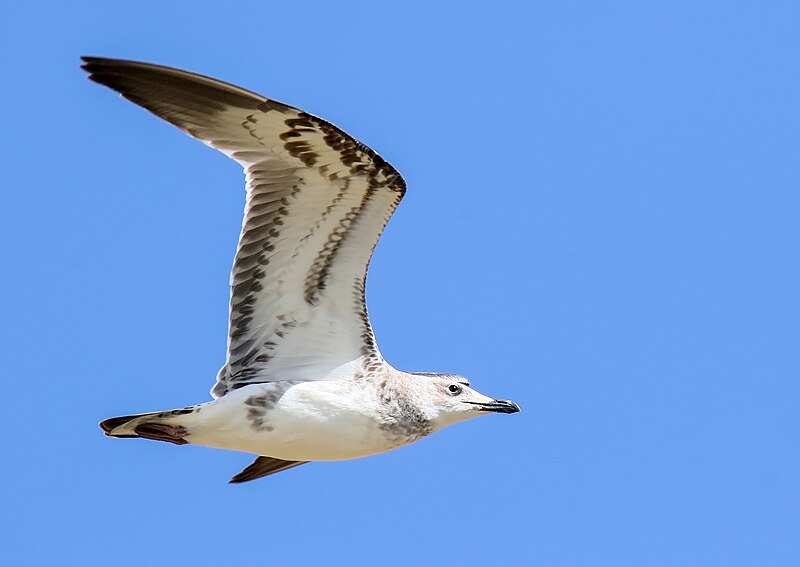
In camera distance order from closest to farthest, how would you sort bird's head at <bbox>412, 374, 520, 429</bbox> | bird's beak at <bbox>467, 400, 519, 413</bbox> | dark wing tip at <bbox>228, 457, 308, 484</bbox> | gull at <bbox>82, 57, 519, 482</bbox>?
gull at <bbox>82, 57, 519, 482</bbox> → bird's head at <bbox>412, 374, 520, 429</bbox> → bird's beak at <bbox>467, 400, 519, 413</bbox> → dark wing tip at <bbox>228, 457, 308, 484</bbox>

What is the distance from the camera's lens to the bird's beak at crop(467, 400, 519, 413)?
13.0m

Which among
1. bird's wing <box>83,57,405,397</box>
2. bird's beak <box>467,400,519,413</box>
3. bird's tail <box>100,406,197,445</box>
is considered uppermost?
bird's wing <box>83,57,405,397</box>

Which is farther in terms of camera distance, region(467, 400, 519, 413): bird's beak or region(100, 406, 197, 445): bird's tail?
region(467, 400, 519, 413): bird's beak

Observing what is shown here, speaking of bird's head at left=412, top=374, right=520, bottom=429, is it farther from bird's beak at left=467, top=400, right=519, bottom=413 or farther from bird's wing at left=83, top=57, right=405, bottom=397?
bird's wing at left=83, top=57, right=405, bottom=397

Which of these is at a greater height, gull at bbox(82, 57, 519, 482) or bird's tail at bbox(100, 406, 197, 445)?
gull at bbox(82, 57, 519, 482)

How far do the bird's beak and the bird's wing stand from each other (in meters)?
1.06

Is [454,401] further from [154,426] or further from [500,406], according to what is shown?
[154,426]

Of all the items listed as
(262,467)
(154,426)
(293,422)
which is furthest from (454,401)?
(154,426)

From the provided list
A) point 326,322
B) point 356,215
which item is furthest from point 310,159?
point 326,322

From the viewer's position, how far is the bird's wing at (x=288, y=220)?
1136cm

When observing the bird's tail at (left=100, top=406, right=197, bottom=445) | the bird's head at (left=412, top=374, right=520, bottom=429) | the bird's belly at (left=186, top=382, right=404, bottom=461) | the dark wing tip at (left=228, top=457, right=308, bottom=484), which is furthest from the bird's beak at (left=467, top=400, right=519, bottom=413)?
the bird's tail at (left=100, top=406, right=197, bottom=445)

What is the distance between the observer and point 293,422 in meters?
12.2

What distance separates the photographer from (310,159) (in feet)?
38.8

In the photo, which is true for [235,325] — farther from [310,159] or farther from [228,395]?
[310,159]
